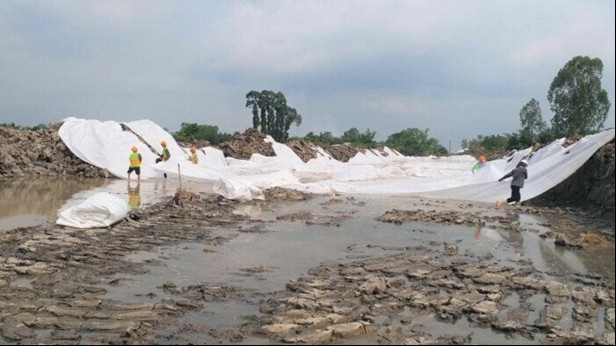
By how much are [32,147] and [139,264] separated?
1727 centimetres

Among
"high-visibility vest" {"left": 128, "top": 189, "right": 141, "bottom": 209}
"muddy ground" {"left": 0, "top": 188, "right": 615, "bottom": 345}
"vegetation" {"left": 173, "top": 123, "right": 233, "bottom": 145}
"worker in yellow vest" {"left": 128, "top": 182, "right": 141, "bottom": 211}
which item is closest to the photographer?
"muddy ground" {"left": 0, "top": 188, "right": 615, "bottom": 345}

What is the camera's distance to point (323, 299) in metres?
4.91

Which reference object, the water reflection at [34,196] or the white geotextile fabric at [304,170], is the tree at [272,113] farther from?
the water reflection at [34,196]

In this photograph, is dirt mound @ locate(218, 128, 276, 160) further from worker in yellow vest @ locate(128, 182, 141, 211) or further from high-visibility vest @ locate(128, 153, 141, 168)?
worker in yellow vest @ locate(128, 182, 141, 211)

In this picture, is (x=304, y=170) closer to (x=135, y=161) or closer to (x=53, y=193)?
(x=135, y=161)

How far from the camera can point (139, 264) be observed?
6336 mm

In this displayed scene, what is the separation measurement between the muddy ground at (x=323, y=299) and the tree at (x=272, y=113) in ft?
130

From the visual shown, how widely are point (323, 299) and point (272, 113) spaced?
144 feet

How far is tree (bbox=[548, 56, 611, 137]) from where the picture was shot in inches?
1158

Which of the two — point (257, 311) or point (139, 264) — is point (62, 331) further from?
point (139, 264)

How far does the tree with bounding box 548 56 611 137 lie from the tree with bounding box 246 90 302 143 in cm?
2405

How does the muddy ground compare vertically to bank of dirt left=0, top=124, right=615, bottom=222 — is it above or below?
below

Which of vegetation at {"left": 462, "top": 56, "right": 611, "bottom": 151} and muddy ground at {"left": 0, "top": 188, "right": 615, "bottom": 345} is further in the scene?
vegetation at {"left": 462, "top": 56, "right": 611, "bottom": 151}

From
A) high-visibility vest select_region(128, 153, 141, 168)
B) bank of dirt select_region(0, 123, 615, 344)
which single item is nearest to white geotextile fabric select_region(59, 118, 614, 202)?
high-visibility vest select_region(128, 153, 141, 168)
